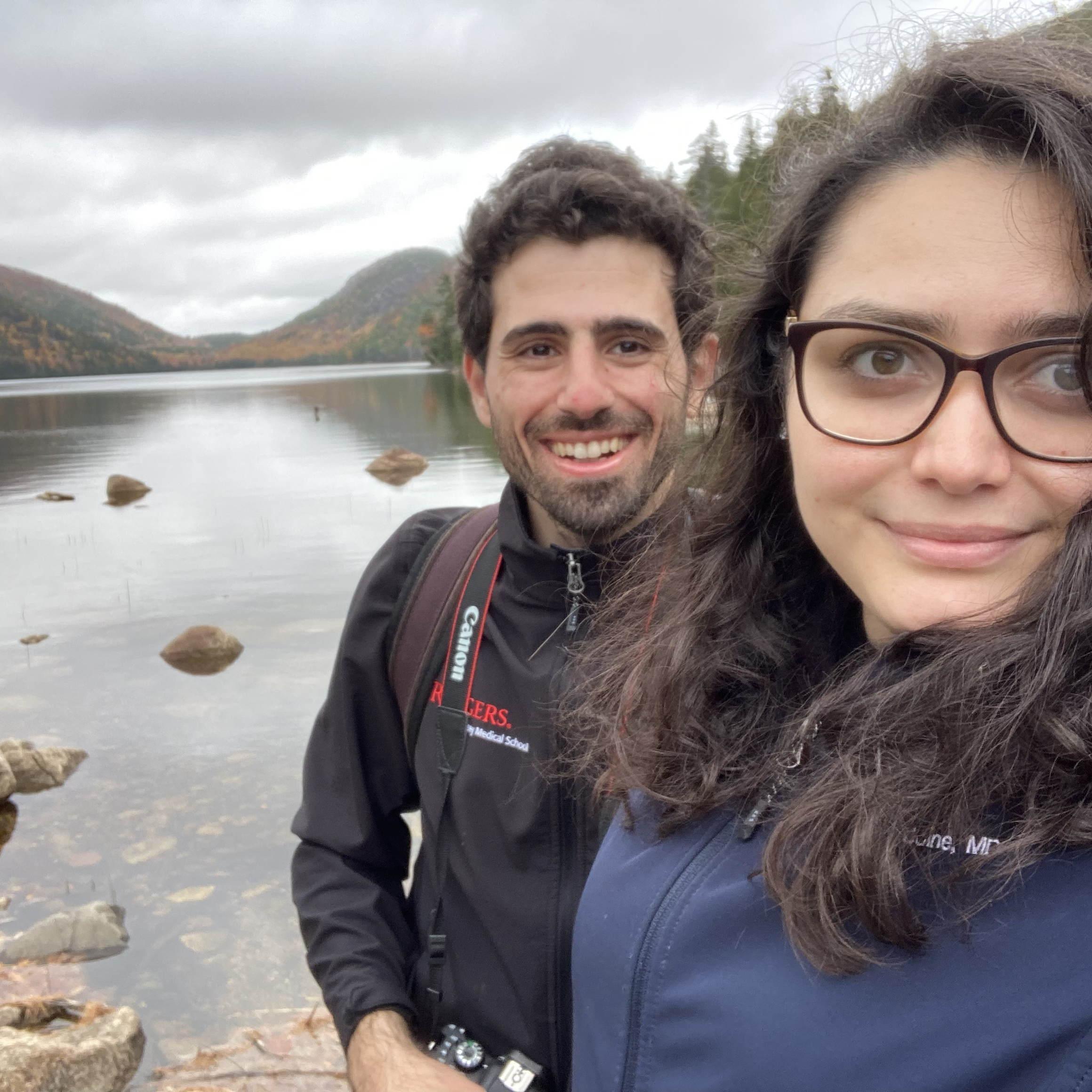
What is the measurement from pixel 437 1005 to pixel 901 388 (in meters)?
1.83

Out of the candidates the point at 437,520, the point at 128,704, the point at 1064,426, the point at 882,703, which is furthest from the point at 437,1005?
the point at 128,704

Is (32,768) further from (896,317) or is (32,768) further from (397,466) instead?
(397,466)

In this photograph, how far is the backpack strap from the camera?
2391mm

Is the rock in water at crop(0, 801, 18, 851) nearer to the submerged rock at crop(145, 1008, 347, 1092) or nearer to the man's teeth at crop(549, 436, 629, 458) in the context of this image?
the submerged rock at crop(145, 1008, 347, 1092)

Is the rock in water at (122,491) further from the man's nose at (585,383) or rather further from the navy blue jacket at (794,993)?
the navy blue jacket at (794,993)

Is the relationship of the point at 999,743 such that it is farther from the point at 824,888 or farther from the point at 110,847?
the point at 110,847

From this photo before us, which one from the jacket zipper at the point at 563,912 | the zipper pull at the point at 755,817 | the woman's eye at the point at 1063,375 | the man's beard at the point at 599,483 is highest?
the woman's eye at the point at 1063,375

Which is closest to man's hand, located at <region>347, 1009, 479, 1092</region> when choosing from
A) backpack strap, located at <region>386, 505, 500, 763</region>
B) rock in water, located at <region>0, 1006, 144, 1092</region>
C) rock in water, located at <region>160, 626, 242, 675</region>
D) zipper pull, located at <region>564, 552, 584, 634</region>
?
backpack strap, located at <region>386, 505, 500, 763</region>

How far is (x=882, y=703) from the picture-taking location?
1243 millimetres

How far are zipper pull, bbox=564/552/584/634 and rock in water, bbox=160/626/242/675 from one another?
373 inches

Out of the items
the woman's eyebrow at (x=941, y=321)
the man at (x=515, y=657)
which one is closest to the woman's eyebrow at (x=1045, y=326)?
the woman's eyebrow at (x=941, y=321)

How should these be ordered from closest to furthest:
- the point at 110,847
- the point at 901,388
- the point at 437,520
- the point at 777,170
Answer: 1. the point at 901,388
2. the point at 777,170
3. the point at 437,520
4. the point at 110,847

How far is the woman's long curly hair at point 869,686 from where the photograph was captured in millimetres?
1112

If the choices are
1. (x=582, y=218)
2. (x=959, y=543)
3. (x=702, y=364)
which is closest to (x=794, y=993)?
(x=959, y=543)
